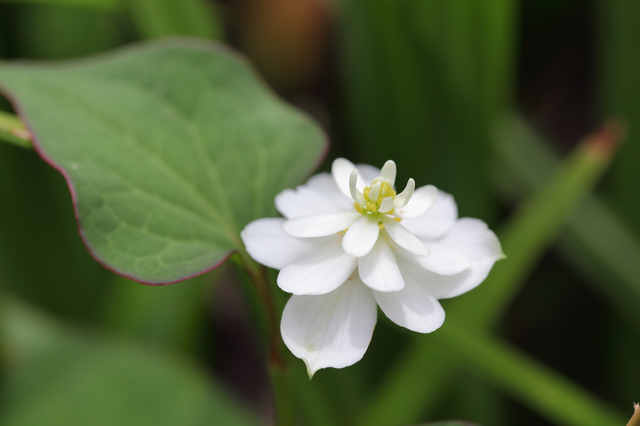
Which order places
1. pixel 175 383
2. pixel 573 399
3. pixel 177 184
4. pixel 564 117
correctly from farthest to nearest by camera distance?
pixel 564 117 → pixel 175 383 → pixel 573 399 → pixel 177 184

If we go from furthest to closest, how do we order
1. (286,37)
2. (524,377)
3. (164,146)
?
(286,37) < (524,377) < (164,146)

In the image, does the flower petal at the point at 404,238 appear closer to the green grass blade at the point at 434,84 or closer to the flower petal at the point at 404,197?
the flower petal at the point at 404,197

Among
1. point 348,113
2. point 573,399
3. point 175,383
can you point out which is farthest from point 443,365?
point 348,113

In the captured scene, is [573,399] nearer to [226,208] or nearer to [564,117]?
[226,208]

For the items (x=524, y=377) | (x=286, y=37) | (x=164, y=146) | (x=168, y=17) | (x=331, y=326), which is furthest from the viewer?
(x=286, y=37)

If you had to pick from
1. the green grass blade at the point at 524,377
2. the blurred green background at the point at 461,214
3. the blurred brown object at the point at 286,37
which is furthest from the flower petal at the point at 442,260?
the blurred brown object at the point at 286,37

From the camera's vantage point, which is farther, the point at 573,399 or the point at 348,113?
the point at 348,113

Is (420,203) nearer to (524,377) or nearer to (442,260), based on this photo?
(442,260)

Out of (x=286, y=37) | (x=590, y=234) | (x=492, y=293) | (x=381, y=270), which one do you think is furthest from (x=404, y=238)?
(x=286, y=37)
